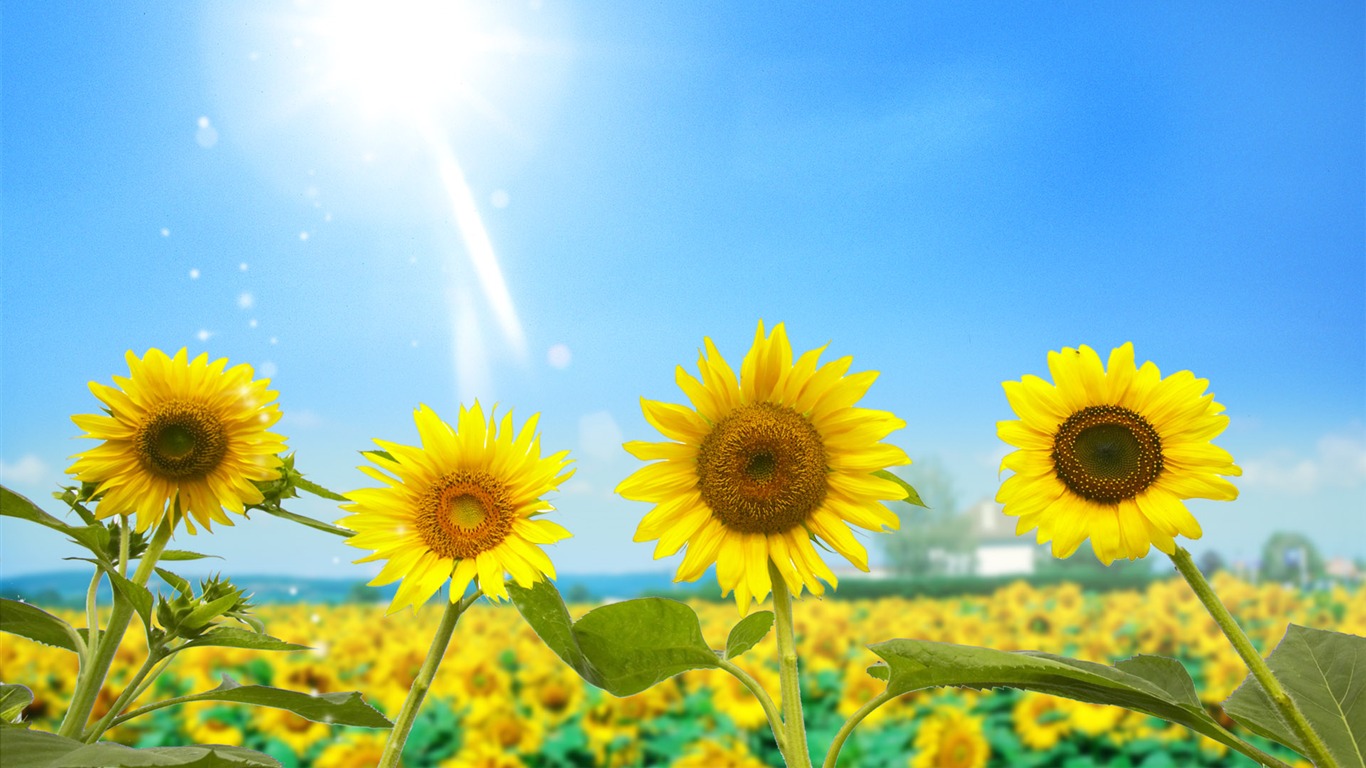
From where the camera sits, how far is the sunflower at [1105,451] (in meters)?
1.03

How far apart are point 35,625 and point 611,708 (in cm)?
239

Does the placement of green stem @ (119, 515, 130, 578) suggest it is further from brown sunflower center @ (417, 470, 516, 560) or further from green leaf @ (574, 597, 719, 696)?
green leaf @ (574, 597, 719, 696)

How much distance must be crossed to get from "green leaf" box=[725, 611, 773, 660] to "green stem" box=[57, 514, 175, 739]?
618 millimetres

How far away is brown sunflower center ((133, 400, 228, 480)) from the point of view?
1.18m

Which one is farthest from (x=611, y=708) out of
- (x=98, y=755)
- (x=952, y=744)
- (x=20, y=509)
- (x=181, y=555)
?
(x=98, y=755)

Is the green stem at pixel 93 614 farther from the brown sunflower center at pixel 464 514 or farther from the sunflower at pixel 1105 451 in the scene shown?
the sunflower at pixel 1105 451

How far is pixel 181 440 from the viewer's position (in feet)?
3.87

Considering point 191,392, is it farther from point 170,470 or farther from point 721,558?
point 721,558

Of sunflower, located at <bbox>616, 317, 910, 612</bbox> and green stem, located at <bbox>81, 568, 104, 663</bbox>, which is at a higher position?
sunflower, located at <bbox>616, 317, 910, 612</bbox>

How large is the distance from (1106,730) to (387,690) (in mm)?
2370

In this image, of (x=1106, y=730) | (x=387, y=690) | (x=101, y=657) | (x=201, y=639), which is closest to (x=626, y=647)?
(x=201, y=639)

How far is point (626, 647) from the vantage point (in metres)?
0.99

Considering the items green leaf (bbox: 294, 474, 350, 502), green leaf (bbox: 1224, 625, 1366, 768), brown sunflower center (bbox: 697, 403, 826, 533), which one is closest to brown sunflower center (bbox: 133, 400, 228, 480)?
green leaf (bbox: 294, 474, 350, 502)

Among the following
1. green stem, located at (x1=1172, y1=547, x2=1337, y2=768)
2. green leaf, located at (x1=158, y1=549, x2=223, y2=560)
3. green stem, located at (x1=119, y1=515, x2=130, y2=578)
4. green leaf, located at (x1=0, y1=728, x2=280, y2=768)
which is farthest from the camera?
green leaf, located at (x1=158, y1=549, x2=223, y2=560)
